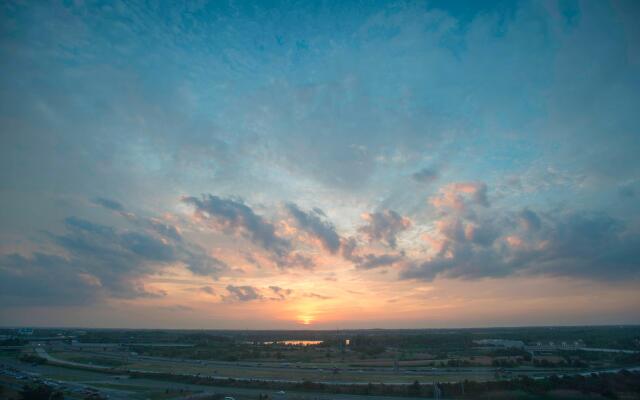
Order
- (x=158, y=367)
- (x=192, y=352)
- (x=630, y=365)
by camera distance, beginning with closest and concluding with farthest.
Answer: (x=630, y=365) → (x=158, y=367) → (x=192, y=352)

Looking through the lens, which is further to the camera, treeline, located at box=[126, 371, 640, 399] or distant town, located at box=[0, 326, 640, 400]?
distant town, located at box=[0, 326, 640, 400]

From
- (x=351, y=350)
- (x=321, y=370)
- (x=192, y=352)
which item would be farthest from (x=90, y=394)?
(x=351, y=350)

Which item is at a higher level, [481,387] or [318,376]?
[481,387]

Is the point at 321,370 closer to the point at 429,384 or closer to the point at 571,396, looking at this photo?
the point at 429,384

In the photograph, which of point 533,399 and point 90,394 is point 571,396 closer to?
point 533,399

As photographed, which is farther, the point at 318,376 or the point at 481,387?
the point at 318,376

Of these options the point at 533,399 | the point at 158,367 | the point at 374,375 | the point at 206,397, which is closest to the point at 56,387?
the point at 206,397

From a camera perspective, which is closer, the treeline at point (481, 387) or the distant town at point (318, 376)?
the treeline at point (481, 387)

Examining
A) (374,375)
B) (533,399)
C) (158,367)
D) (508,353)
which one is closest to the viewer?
(533,399)

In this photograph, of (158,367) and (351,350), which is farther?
(351,350)
